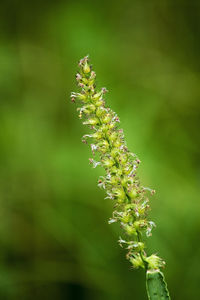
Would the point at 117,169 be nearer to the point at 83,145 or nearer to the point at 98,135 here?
the point at 98,135

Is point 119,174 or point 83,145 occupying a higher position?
point 83,145

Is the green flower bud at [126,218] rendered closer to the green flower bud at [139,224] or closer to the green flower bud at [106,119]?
the green flower bud at [139,224]

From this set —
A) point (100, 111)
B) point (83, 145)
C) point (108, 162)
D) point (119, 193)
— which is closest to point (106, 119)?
point (100, 111)

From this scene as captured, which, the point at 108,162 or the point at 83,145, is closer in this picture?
the point at 108,162

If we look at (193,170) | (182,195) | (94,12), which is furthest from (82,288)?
(94,12)

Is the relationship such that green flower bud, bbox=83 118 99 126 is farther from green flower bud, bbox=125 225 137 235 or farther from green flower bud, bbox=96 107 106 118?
green flower bud, bbox=125 225 137 235

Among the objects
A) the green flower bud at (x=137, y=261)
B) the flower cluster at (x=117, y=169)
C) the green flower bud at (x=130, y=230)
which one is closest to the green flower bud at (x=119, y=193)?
the flower cluster at (x=117, y=169)
